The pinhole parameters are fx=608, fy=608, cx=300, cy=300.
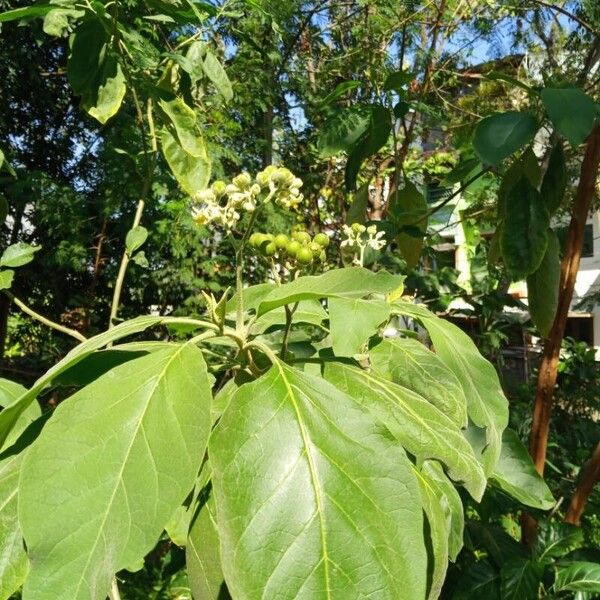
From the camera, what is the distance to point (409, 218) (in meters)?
1.44

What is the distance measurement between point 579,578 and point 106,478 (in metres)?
1.50

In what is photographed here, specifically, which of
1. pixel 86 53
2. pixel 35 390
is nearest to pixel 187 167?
pixel 86 53

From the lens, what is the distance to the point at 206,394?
593mm

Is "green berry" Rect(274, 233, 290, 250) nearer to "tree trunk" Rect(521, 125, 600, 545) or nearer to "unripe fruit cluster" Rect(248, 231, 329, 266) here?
"unripe fruit cluster" Rect(248, 231, 329, 266)

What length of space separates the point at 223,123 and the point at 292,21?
1121 mm

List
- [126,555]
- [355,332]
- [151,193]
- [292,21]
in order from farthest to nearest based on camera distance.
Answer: [292,21] → [151,193] → [355,332] → [126,555]

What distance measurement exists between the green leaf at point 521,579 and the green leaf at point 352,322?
1.03 meters

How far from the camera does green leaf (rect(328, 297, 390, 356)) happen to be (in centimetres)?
72

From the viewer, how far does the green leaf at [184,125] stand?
124 centimetres

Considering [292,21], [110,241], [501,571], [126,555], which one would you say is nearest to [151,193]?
[110,241]

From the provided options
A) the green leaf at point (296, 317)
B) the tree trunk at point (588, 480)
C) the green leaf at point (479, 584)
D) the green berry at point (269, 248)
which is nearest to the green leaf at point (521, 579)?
the green leaf at point (479, 584)

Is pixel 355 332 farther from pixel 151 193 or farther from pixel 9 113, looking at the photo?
pixel 9 113

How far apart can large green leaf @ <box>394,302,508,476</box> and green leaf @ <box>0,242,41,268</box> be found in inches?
29.5

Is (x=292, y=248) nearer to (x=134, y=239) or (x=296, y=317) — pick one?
(x=296, y=317)
